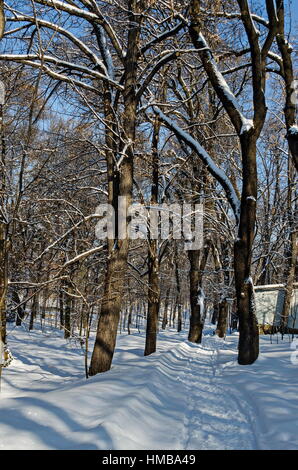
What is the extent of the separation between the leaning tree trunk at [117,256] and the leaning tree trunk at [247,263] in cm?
261

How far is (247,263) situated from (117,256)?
2.97 m

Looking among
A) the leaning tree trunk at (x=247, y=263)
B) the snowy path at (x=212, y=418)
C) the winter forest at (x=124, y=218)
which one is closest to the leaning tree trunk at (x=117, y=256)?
the winter forest at (x=124, y=218)

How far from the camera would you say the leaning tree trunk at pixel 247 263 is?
7969 mm

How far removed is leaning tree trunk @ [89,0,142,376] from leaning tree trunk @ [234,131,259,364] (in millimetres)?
2608

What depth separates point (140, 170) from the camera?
40.4 ft

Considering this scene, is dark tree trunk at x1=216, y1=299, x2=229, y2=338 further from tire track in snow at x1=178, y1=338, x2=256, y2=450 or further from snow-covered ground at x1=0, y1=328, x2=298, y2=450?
tire track in snow at x1=178, y1=338, x2=256, y2=450

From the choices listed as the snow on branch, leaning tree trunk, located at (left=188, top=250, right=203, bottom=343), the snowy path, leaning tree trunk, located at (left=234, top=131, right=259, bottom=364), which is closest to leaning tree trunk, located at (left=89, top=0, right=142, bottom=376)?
the snowy path

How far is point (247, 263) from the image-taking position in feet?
26.8

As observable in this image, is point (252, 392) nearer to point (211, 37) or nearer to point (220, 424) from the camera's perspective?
point (220, 424)

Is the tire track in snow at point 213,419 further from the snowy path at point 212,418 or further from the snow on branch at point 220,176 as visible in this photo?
the snow on branch at point 220,176

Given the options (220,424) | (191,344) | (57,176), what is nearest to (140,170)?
(57,176)

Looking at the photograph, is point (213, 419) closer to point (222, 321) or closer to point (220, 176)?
point (220, 176)

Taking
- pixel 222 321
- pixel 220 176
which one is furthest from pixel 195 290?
pixel 220 176

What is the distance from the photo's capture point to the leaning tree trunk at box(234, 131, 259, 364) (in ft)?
26.1
